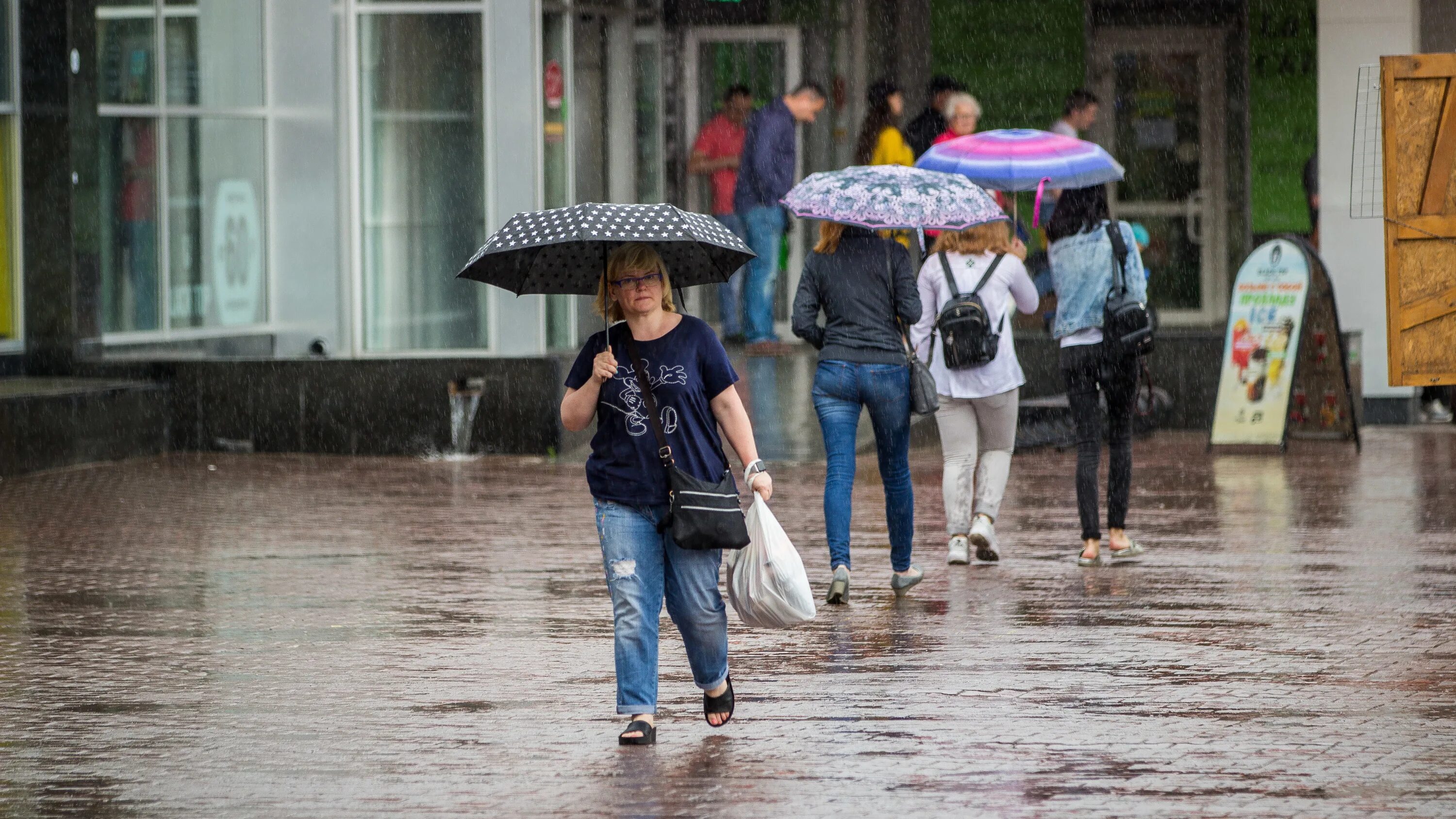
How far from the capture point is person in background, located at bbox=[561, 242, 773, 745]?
6.04 meters

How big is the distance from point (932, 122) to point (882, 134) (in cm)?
71

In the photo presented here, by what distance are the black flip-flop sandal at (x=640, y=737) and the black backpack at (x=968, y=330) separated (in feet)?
11.9

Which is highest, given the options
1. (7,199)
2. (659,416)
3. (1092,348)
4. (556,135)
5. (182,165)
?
(556,135)

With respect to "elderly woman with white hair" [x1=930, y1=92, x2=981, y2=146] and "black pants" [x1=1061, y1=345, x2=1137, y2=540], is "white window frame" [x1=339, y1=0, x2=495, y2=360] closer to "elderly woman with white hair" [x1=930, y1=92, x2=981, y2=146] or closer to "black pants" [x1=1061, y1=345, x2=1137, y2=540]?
"elderly woman with white hair" [x1=930, y1=92, x2=981, y2=146]

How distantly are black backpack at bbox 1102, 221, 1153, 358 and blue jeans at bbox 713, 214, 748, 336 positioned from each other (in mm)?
8046

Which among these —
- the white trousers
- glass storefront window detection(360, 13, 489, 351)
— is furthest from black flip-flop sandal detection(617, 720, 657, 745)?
glass storefront window detection(360, 13, 489, 351)

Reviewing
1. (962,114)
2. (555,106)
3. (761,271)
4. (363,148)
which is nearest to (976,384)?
(962,114)

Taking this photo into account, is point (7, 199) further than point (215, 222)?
No

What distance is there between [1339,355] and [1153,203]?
5845 millimetres

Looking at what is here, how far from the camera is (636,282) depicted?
20.0ft

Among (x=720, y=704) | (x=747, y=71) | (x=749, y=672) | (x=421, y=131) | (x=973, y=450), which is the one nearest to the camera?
(x=720, y=704)

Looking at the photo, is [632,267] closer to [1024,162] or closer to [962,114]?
[1024,162]

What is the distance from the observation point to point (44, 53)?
50.5ft

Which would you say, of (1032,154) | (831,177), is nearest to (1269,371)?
(1032,154)
